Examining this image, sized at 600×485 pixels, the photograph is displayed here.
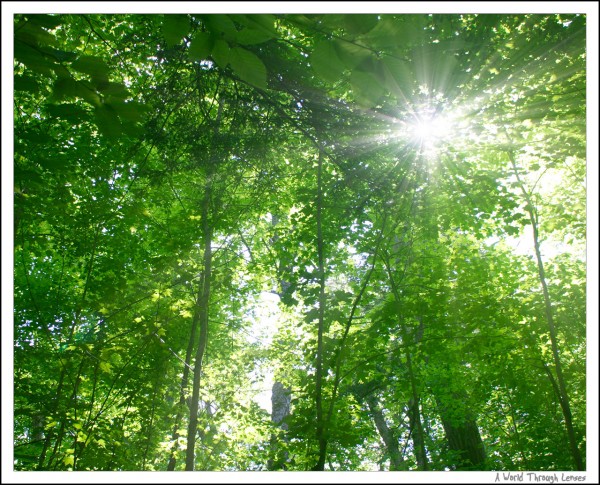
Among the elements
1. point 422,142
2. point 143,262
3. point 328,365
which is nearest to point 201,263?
point 143,262

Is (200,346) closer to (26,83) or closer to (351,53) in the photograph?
(26,83)

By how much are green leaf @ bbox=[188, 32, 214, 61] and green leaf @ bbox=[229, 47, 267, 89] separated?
61 mm

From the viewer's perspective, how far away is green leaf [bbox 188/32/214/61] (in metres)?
0.84

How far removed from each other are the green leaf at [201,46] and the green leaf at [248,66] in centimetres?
6

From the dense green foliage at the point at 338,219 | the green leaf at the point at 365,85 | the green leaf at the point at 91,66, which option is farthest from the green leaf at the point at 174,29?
the dense green foliage at the point at 338,219

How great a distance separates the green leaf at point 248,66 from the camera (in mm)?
859

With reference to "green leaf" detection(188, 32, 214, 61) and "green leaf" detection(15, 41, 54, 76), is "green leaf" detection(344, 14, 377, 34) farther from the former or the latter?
"green leaf" detection(15, 41, 54, 76)

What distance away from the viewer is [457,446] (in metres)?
5.36

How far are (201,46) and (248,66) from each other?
118 mm

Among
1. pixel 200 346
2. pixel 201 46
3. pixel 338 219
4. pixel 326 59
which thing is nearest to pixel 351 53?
pixel 326 59

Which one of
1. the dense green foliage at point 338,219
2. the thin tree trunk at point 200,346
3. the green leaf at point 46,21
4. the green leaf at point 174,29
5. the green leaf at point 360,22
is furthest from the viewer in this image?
the thin tree trunk at point 200,346

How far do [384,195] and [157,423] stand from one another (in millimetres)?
4029

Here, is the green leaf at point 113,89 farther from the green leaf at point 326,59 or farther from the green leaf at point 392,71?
the green leaf at point 392,71

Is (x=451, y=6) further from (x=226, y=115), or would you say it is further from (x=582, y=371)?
(x=582, y=371)
